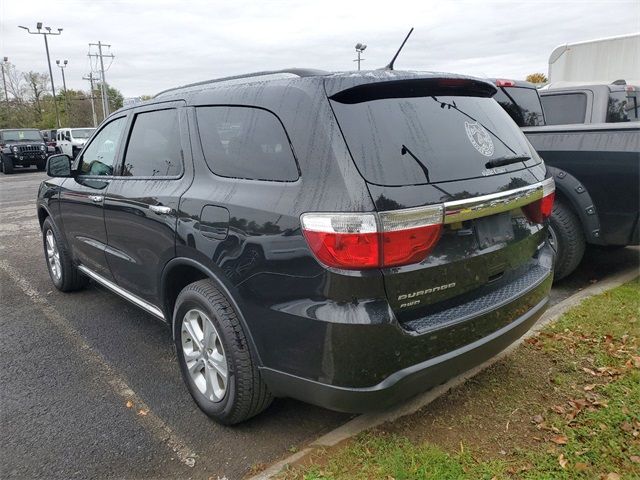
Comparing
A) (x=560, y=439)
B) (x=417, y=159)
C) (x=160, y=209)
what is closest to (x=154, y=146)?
(x=160, y=209)

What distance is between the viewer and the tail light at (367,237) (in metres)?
2.04

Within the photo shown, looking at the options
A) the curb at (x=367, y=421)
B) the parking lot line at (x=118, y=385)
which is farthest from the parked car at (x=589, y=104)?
the parking lot line at (x=118, y=385)

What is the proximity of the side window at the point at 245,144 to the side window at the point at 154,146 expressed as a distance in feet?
0.89

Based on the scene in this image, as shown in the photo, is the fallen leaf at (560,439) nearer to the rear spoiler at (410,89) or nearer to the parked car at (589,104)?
the rear spoiler at (410,89)

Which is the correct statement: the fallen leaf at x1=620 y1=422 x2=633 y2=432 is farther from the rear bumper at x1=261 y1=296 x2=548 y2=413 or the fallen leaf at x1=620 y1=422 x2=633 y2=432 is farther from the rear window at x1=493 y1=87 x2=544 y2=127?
the rear window at x1=493 y1=87 x2=544 y2=127

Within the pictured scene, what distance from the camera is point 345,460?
240 centimetres

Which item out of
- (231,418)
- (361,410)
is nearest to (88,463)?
(231,418)

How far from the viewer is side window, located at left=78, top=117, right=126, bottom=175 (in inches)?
150

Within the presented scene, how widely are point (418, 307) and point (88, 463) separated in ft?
5.93

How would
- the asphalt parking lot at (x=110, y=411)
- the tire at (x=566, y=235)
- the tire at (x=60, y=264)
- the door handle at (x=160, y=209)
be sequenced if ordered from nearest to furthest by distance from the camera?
the asphalt parking lot at (x=110, y=411) < the door handle at (x=160, y=209) < the tire at (x=566, y=235) < the tire at (x=60, y=264)

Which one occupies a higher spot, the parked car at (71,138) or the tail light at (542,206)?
the tail light at (542,206)

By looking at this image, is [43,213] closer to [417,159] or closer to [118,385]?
→ [118,385]

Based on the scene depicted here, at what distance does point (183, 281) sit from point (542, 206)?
6.96 ft

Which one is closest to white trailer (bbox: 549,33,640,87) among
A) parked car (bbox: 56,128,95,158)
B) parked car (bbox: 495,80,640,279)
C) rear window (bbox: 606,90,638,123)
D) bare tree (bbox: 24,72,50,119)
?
rear window (bbox: 606,90,638,123)
